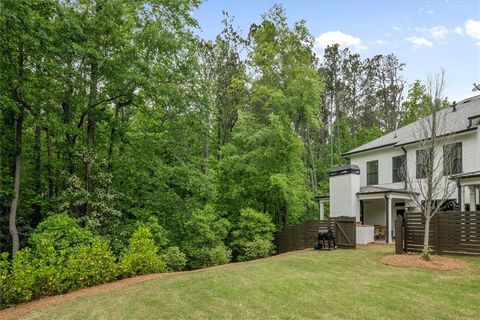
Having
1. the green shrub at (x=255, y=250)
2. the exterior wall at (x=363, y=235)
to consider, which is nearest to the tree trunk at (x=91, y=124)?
the green shrub at (x=255, y=250)

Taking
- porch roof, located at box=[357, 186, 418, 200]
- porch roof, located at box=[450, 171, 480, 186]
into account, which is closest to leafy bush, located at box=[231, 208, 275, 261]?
porch roof, located at box=[357, 186, 418, 200]

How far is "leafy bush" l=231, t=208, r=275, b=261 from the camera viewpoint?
18.3 m

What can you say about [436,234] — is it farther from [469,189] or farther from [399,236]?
[469,189]

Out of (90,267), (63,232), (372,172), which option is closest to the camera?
(90,267)

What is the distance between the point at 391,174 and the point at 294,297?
48.4ft

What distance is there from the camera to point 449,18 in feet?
51.5

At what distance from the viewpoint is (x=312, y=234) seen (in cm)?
1714

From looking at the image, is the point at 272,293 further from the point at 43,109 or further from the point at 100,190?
the point at 43,109

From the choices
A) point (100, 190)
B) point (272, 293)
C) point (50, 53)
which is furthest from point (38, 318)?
point (50, 53)

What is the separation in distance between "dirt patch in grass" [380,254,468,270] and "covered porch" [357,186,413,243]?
5745mm

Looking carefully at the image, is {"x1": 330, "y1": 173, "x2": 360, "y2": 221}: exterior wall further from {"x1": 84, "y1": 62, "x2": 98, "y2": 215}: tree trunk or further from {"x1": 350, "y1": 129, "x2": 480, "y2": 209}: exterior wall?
{"x1": 84, "y1": 62, "x2": 98, "y2": 215}: tree trunk

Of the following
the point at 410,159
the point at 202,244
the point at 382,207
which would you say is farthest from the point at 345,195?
the point at 202,244

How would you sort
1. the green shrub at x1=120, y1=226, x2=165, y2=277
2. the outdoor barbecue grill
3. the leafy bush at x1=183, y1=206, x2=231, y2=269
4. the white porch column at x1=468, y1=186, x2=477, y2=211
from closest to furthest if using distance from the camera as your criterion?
the green shrub at x1=120, y1=226, x2=165, y2=277, the outdoor barbecue grill, the white porch column at x1=468, y1=186, x2=477, y2=211, the leafy bush at x1=183, y1=206, x2=231, y2=269

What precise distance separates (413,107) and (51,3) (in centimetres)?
2825
